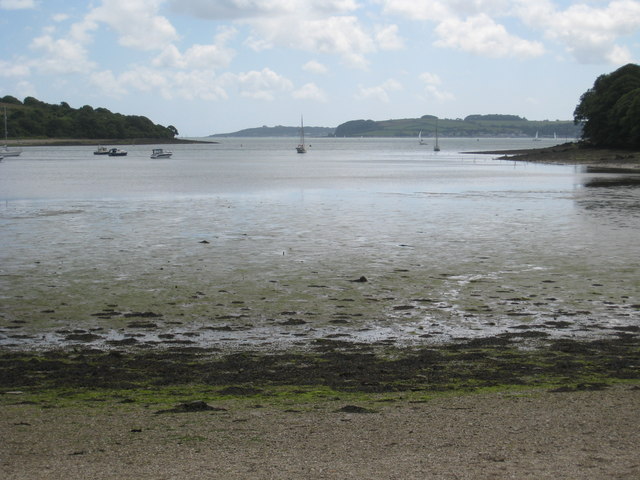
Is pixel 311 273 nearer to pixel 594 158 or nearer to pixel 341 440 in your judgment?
pixel 341 440

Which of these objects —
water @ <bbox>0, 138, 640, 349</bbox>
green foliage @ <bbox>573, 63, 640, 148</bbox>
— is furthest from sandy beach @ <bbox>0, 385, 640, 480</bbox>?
green foliage @ <bbox>573, 63, 640, 148</bbox>

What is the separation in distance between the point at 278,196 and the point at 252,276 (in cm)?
2962

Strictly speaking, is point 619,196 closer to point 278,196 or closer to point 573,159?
point 278,196

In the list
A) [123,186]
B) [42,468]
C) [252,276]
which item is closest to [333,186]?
[123,186]

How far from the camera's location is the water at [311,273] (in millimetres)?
14336

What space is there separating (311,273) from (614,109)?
298ft

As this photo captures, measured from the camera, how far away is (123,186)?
6206 centimetres

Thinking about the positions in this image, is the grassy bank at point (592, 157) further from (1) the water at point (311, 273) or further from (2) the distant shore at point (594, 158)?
(1) the water at point (311, 273)

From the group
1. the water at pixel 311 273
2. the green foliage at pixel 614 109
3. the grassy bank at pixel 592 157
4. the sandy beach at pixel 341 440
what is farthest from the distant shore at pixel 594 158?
the sandy beach at pixel 341 440

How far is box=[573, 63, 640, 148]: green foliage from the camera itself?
309ft

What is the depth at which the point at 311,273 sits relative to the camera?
19891 mm

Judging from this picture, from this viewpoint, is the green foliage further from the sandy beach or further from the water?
the sandy beach

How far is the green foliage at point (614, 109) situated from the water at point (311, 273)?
5913 centimetres

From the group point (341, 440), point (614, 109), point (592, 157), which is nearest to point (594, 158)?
point (592, 157)
